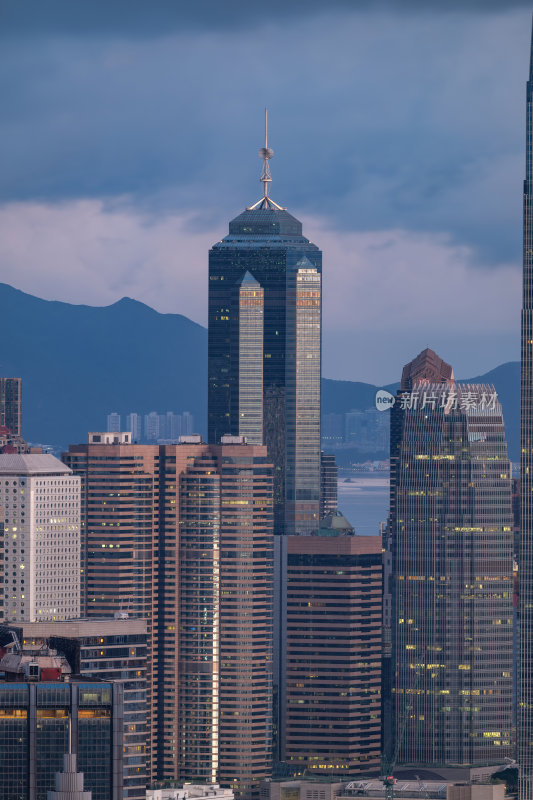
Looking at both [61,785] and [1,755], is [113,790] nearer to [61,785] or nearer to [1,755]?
[1,755]

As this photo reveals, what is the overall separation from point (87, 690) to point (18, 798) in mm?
8337

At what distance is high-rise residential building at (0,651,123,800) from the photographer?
172375 mm

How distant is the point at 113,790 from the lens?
176 metres

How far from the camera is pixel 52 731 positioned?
6806 inches

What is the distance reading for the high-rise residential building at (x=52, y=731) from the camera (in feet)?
566

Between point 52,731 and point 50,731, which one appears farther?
point 50,731

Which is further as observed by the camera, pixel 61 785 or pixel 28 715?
pixel 28 715

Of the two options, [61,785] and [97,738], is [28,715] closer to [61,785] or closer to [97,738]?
[97,738]

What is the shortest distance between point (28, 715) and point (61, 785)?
62.5ft

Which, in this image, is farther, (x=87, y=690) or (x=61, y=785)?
(x=87, y=690)

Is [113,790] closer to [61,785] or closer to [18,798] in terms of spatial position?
[18,798]

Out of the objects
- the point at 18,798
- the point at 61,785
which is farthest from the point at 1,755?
the point at 61,785

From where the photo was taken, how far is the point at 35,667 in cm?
17588

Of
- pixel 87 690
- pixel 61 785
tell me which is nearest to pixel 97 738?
pixel 87 690
